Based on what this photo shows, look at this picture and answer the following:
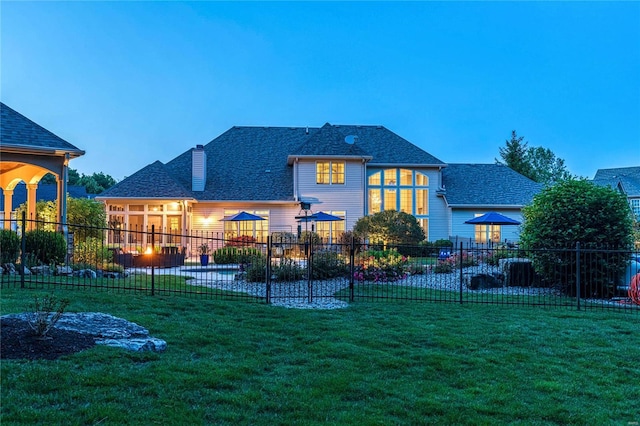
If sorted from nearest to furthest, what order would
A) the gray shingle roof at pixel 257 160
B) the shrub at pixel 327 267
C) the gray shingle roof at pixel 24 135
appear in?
the gray shingle roof at pixel 24 135, the shrub at pixel 327 267, the gray shingle roof at pixel 257 160

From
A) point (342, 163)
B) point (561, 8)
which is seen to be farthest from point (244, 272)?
point (561, 8)

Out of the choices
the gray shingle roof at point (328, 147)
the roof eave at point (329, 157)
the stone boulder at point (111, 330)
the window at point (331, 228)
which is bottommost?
the stone boulder at point (111, 330)

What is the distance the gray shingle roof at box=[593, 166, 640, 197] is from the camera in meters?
40.3

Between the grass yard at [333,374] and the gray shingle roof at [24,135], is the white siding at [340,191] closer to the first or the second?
the gray shingle roof at [24,135]

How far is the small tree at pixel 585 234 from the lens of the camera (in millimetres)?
10766

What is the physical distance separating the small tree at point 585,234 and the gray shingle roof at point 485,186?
15703mm

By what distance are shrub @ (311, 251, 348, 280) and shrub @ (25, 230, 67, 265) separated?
6502 millimetres

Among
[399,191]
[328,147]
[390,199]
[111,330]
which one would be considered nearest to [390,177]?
[399,191]

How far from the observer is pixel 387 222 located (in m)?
21.8

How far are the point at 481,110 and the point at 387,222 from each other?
117 ft

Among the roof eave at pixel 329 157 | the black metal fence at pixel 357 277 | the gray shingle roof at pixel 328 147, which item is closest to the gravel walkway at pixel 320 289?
the black metal fence at pixel 357 277

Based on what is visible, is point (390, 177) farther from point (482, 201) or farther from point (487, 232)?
point (487, 232)

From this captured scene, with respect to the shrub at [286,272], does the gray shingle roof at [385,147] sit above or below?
above

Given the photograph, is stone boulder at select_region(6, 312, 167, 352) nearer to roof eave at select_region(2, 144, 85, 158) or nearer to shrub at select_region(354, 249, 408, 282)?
shrub at select_region(354, 249, 408, 282)
